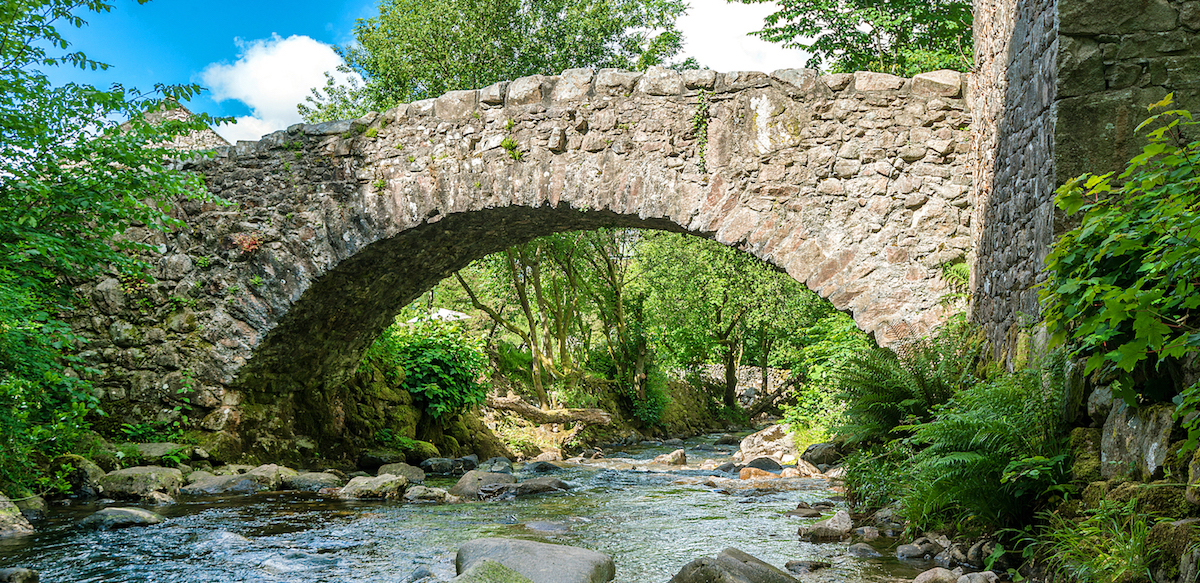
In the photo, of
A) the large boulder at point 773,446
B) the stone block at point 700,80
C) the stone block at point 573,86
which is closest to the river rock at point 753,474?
the large boulder at point 773,446

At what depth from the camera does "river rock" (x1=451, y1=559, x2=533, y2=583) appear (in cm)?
340

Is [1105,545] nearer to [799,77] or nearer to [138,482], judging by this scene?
[799,77]

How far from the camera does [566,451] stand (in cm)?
1303

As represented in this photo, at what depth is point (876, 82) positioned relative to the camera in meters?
6.80

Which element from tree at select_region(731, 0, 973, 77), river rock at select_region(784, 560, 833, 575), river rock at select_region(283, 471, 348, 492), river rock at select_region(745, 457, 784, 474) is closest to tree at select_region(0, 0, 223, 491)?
river rock at select_region(283, 471, 348, 492)

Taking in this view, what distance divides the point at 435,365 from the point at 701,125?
18.9 feet

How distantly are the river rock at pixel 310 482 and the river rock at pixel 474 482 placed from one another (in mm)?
1173

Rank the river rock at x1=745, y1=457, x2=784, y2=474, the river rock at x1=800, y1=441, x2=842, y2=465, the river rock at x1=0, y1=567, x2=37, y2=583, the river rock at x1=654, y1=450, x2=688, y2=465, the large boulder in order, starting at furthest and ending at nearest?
the river rock at x1=654, y1=450, x2=688, y2=465 < the large boulder < the river rock at x1=745, y1=457, x2=784, y2=474 < the river rock at x1=800, y1=441, x2=842, y2=465 < the river rock at x1=0, y1=567, x2=37, y2=583

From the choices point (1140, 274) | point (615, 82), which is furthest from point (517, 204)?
point (1140, 274)

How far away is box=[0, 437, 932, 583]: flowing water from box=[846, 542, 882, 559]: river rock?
0.23ft

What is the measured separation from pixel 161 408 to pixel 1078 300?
807 centimetres

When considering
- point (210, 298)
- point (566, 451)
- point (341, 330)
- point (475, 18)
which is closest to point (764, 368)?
point (566, 451)

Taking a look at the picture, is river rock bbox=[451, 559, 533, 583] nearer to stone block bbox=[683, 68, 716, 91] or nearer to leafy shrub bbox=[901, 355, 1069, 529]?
leafy shrub bbox=[901, 355, 1069, 529]

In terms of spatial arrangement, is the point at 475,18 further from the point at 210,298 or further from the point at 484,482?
the point at 484,482
